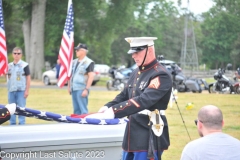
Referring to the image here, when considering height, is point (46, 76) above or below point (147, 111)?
below

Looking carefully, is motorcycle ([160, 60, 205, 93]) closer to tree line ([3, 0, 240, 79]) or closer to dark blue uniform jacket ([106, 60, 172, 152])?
tree line ([3, 0, 240, 79])

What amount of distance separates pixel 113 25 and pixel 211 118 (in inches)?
1060

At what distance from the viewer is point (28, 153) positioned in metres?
4.21

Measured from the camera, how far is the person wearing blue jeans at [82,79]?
9039 millimetres

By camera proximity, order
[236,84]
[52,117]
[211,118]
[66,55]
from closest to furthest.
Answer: [211,118]
[52,117]
[236,84]
[66,55]

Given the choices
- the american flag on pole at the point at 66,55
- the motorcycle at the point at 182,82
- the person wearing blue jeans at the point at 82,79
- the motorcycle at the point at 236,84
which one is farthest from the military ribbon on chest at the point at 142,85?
the motorcycle at the point at 182,82

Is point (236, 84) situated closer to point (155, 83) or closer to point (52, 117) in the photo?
point (155, 83)

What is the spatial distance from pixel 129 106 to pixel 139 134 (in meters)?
0.36

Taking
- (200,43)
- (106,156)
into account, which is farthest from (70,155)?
(200,43)

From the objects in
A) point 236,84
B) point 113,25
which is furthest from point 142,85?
point 113,25

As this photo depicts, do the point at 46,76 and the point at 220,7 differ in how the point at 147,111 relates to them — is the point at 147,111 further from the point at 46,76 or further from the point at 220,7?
the point at 46,76

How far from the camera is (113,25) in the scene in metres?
29.6

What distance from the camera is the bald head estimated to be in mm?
2930

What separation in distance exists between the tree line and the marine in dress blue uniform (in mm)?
3225
